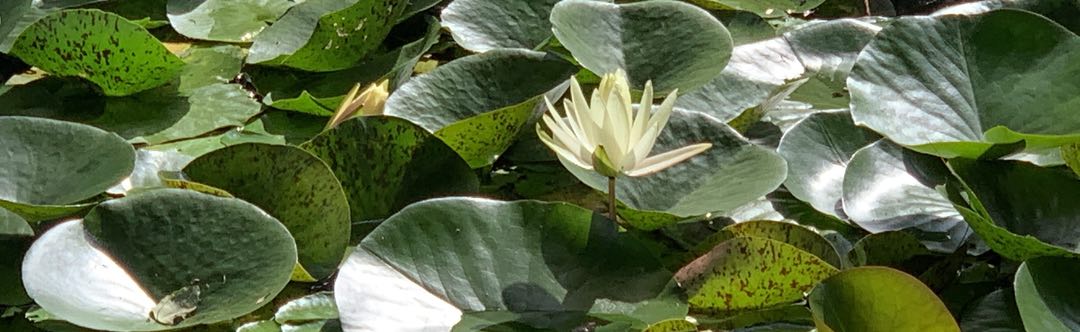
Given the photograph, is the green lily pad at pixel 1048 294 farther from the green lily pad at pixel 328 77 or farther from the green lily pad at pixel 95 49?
the green lily pad at pixel 95 49

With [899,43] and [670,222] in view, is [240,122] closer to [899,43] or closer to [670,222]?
[670,222]

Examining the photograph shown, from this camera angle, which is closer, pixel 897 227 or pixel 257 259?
pixel 257 259

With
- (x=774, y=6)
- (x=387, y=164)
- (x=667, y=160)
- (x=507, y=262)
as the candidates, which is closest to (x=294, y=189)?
(x=387, y=164)

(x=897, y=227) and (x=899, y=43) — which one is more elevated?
(x=899, y=43)

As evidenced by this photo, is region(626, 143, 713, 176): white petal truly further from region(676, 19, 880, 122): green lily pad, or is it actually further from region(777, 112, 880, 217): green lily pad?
region(676, 19, 880, 122): green lily pad

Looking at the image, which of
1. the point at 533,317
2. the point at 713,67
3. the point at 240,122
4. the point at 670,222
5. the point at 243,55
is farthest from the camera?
the point at 243,55

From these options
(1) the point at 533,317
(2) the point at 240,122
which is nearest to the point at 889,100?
(1) the point at 533,317

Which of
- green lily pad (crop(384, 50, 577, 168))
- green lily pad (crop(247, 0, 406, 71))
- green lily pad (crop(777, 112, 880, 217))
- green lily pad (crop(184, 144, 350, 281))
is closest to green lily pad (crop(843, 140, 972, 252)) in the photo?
green lily pad (crop(777, 112, 880, 217))

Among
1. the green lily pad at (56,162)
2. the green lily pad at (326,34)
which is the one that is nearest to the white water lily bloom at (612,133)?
the green lily pad at (56,162)
